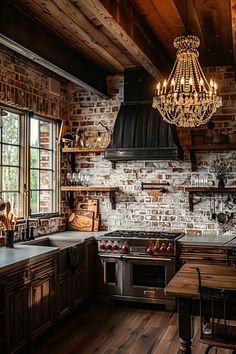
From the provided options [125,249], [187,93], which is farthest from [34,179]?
[187,93]

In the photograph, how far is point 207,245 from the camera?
16.5ft

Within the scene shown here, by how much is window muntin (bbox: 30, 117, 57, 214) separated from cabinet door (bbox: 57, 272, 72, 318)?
1118 mm

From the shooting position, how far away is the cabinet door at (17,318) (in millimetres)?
3568

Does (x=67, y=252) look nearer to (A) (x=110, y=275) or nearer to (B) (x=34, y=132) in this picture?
(A) (x=110, y=275)

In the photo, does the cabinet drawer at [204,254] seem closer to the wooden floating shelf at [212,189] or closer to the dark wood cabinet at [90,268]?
the wooden floating shelf at [212,189]

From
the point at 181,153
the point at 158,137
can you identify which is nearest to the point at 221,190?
the point at 181,153

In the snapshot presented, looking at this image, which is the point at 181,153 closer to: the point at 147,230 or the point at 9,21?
the point at 147,230

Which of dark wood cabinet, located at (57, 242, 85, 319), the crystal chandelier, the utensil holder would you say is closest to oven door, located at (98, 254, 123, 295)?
dark wood cabinet, located at (57, 242, 85, 319)

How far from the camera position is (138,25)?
4.08 m

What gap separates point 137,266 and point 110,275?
40cm

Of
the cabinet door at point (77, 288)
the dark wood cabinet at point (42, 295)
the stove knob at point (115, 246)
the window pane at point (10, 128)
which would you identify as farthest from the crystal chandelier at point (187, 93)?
the cabinet door at point (77, 288)

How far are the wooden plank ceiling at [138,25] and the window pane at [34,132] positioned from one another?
109cm

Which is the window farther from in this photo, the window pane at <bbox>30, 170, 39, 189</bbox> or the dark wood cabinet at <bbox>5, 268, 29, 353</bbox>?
the dark wood cabinet at <bbox>5, 268, 29, 353</bbox>

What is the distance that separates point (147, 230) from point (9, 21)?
3370 mm
